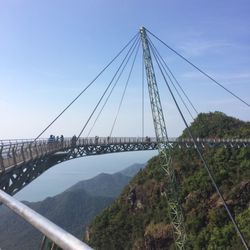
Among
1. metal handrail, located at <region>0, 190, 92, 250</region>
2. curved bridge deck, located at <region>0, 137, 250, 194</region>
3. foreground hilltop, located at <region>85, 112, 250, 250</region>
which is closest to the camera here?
metal handrail, located at <region>0, 190, 92, 250</region>

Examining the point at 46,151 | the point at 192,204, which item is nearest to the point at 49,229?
the point at 46,151

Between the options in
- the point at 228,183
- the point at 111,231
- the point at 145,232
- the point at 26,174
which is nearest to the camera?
the point at 26,174

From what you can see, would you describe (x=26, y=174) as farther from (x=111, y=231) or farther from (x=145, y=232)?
(x=111, y=231)

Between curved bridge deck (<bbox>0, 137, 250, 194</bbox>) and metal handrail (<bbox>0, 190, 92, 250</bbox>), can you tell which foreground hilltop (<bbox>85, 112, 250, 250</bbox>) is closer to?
curved bridge deck (<bbox>0, 137, 250, 194</bbox>)

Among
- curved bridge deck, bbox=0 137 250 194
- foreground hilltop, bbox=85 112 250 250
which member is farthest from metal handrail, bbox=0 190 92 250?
foreground hilltop, bbox=85 112 250 250

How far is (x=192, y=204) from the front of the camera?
267ft

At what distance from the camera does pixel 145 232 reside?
85.1 meters

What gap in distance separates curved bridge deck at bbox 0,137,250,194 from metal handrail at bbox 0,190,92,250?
18.2 metres

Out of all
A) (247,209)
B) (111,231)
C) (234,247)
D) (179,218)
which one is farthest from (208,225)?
(111,231)

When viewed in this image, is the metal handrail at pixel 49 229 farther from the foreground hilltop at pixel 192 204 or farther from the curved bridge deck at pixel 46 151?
the foreground hilltop at pixel 192 204

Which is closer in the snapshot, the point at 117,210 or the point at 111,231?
the point at 111,231

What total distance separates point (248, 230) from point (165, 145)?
16.2m

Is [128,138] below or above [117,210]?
above

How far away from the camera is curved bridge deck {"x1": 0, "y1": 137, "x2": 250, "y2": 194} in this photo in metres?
24.6
